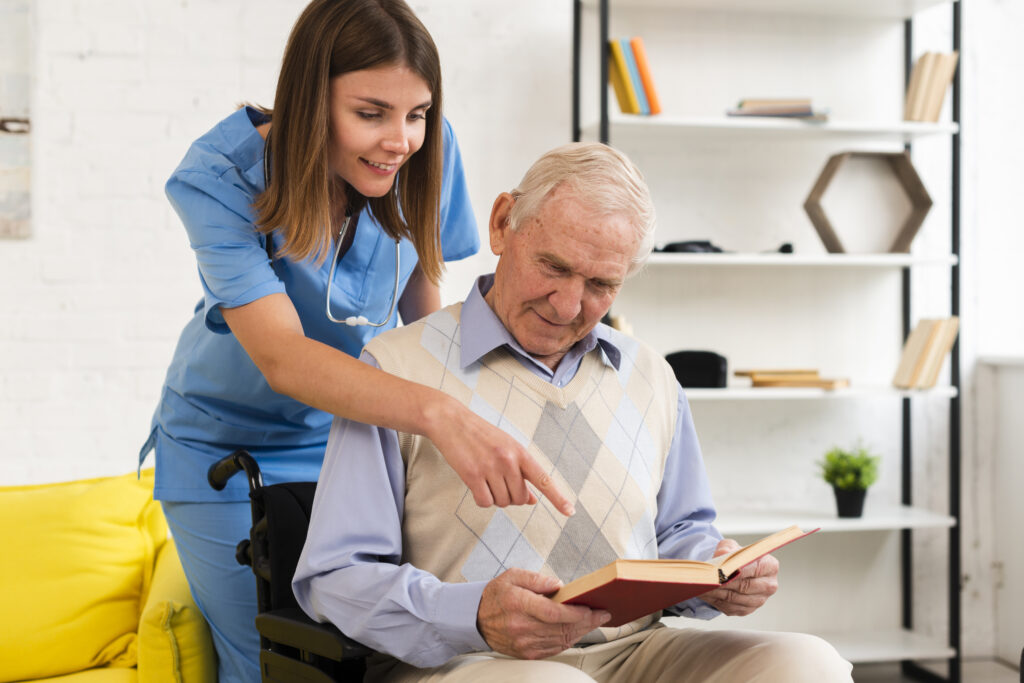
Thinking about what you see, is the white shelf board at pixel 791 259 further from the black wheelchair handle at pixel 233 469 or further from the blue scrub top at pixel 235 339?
the black wheelchair handle at pixel 233 469

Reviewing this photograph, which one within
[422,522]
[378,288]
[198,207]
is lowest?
[422,522]

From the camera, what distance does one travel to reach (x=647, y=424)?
154 cm

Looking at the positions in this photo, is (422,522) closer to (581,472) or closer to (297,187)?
(581,472)

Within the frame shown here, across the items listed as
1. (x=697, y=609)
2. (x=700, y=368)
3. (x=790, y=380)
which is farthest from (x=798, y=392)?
(x=697, y=609)

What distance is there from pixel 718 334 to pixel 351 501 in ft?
8.03

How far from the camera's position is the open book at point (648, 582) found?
1004 mm

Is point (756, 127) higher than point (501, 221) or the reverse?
higher

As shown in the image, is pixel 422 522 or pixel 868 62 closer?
pixel 422 522

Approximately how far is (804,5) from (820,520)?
1.82 metres

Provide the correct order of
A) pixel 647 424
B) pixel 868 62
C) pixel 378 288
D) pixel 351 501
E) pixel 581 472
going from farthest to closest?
pixel 868 62, pixel 378 288, pixel 647 424, pixel 581 472, pixel 351 501

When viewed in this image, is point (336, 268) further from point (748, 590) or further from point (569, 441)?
point (748, 590)

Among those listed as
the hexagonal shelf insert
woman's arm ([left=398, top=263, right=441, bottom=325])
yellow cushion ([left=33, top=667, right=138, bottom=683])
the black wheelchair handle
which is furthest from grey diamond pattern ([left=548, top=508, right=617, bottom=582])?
the hexagonal shelf insert

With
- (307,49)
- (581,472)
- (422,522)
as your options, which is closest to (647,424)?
(581,472)

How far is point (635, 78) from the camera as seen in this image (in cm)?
312
